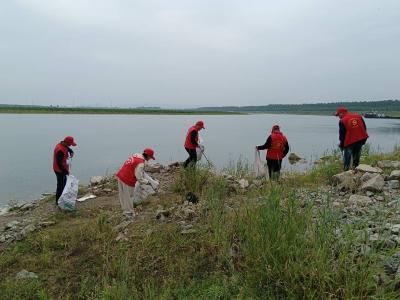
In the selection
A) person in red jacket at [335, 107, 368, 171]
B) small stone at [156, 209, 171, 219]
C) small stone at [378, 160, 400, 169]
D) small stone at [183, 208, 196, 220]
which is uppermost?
person in red jacket at [335, 107, 368, 171]

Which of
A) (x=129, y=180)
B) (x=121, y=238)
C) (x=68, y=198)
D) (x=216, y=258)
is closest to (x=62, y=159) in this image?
(x=68, y=198)

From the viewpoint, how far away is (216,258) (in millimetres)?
4324

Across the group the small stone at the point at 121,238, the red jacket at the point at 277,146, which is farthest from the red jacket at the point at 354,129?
the small stone at the point at 121,238

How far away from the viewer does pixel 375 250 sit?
10.5ft

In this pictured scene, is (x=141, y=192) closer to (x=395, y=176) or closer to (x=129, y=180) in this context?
(x=129, y=180)

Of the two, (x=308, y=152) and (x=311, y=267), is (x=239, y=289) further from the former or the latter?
(x=308, y=152)

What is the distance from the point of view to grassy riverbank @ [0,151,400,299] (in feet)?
10.3

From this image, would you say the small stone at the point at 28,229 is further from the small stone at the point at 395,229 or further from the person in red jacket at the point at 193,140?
the small stone at the point at 395,229

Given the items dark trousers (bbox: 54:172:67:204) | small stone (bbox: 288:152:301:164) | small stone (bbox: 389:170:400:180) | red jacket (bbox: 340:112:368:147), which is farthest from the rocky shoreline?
small stone (bbox: 288:152:301:164)

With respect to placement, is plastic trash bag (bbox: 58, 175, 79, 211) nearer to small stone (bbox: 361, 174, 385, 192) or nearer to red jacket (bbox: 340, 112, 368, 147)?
small stone (bbox: 361, 174, 385, 192)

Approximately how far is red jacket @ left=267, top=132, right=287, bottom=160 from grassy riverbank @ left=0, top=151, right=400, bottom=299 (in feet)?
9.11

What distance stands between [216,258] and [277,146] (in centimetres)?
426

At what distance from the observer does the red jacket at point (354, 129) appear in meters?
8.05

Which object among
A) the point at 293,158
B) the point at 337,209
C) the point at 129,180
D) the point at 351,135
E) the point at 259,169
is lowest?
the point at 293,158
